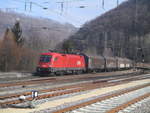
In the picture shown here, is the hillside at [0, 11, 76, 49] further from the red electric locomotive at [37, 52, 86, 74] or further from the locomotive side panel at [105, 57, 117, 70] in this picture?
the locomotive side panel at [105, 57, 117, 70]

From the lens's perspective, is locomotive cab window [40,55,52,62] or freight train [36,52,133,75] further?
locomotive cab window [40,55,52,62]

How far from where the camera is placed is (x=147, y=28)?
285ft

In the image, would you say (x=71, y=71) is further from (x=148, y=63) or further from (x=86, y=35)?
(x=148, y=63)

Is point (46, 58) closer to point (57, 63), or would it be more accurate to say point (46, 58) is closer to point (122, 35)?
point (57, 63)

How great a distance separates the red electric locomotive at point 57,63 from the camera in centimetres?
3469

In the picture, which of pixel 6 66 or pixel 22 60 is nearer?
pixel 6 66

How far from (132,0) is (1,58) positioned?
29487mm

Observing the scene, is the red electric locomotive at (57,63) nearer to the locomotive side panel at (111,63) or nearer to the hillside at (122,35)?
the locomotive side panel at (111,63)

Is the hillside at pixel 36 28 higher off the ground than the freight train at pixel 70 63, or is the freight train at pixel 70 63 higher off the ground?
the hillside at pixel 36 28

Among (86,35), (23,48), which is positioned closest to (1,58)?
(23,48)

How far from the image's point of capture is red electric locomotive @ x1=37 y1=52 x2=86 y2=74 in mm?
34688

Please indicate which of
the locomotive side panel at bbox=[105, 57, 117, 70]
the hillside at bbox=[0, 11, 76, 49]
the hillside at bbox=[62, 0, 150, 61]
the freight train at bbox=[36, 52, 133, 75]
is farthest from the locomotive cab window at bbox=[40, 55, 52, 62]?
the hillside at bbox=[62, 0, 150, 61]

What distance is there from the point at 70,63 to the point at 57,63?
12.4 ft

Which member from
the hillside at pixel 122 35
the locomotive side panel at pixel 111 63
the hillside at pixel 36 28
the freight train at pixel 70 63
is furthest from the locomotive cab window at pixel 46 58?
the hillside at pixel 122 35
